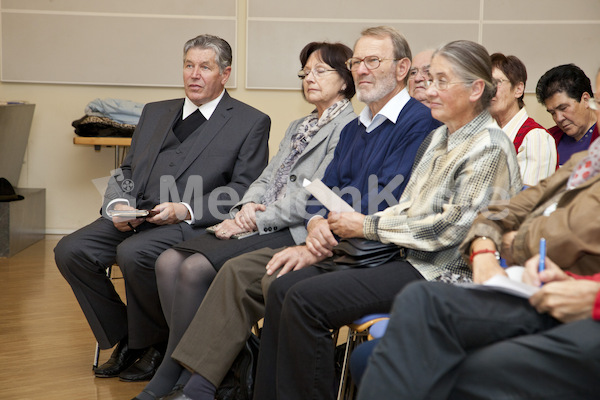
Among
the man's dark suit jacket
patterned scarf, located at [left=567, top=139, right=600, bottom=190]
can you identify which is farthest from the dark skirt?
patterned scarf, located at [left=567, top=139, right=600, bottom=190]

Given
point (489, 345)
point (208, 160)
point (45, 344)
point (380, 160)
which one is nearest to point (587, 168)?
point (489, 345)

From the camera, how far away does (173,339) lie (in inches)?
104

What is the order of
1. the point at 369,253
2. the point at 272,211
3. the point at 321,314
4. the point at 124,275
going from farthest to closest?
the point at 124,275 → the point at 272,211 → the point at 369,253 → the point at 321,314

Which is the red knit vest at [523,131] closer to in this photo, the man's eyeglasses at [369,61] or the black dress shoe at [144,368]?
the man's eyeglasses at [369,61]

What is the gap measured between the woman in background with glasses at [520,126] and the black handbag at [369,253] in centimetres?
97

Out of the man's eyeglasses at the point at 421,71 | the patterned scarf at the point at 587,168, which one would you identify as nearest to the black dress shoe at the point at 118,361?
the man's eyeglasses at the point at 421,71

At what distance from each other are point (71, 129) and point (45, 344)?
324 cm

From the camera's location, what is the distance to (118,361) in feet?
10.0

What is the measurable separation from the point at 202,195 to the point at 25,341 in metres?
1.18

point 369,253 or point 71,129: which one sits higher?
point 71,129

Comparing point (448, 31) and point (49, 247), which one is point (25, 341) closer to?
point (49, 247)

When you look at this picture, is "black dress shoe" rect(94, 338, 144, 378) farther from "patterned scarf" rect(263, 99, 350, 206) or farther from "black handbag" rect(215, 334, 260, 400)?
"patterned scarf" rect(263, 99, 350, 206)

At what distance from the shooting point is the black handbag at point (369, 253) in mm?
2160

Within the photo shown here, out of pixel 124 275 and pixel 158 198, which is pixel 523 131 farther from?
pixel 124 275
